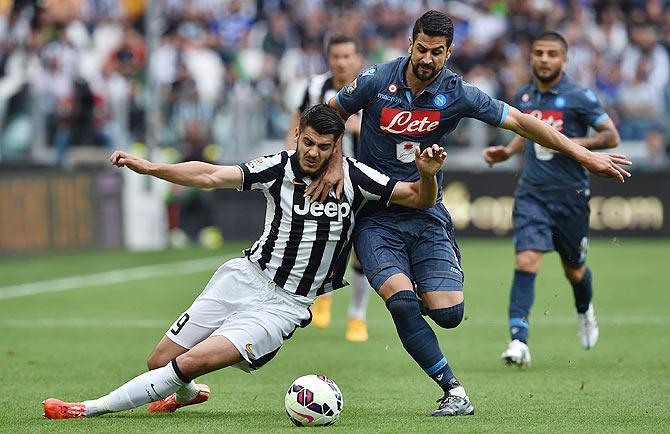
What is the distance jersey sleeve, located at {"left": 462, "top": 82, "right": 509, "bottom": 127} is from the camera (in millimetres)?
7762

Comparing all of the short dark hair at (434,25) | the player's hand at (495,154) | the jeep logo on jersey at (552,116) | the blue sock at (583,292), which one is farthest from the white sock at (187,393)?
the blue sock at (583,292)

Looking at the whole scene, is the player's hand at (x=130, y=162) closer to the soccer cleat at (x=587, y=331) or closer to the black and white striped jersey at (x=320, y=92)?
the black and white striped jersey at (x=320, y=92)

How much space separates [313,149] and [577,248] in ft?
12.5

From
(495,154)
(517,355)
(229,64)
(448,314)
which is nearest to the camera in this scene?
(448,314)

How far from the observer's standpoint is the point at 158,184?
22.0 m

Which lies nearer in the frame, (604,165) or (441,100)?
(604,165)

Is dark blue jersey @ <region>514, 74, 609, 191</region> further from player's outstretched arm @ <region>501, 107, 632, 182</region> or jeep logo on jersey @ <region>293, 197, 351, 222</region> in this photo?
jeep logo on jersey @ <region>293, 197, 351, 222</region>

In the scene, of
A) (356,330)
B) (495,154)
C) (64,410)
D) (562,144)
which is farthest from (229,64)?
(64,410)

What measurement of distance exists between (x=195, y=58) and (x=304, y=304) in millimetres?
16790

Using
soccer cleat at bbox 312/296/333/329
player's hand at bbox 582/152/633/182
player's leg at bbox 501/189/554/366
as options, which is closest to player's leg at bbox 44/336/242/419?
player's hand at bbox 582/152/633/182

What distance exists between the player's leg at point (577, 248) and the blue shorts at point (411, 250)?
2.70m

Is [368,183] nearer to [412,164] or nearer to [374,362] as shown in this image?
[412,164]

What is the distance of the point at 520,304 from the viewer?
33.7 ft

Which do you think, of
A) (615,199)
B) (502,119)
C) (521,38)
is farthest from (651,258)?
(502,119)
